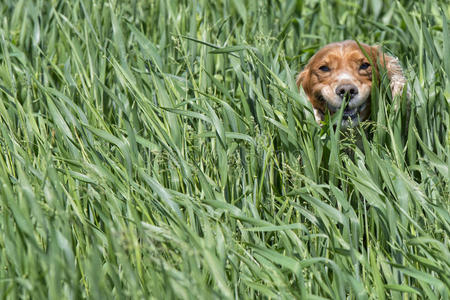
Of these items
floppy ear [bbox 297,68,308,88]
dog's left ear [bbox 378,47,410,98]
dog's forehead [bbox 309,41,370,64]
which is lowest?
floppy ear [bbox 297,68,308,88]

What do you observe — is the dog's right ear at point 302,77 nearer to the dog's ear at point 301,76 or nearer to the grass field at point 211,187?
the dog's ear at point 301,76

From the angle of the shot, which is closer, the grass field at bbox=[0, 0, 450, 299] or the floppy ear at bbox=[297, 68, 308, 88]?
the grass field at bbox=[0, 0, 450, 299]

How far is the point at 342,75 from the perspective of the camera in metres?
3.71

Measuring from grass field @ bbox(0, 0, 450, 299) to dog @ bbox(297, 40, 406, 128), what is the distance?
0.60 feet

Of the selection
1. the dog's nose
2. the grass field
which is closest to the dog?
the dog's nose

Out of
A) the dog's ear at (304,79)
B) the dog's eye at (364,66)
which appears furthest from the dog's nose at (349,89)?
the dog's ear at (304,79)

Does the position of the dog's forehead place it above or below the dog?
above

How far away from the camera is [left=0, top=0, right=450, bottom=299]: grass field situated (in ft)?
6.60

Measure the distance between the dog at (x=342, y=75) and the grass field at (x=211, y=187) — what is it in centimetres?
18

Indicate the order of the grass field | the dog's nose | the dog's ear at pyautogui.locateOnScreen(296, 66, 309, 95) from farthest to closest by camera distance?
the dog's ear at pyautogui.locateOnScreen(296, 66, 309, 95) → the dog's nose → the grass field

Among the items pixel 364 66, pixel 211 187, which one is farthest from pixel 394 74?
pixel 211 187

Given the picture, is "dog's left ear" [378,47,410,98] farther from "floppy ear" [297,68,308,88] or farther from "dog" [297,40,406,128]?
"floppy ear" [297,68,308,88]

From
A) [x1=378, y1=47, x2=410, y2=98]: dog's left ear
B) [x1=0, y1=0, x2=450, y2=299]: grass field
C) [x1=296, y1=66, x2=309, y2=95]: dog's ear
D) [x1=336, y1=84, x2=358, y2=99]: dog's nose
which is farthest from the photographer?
[x1=296, y1=66, x2=309, y2=95]: dog's ear

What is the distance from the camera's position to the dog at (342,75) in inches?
141
